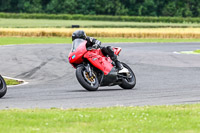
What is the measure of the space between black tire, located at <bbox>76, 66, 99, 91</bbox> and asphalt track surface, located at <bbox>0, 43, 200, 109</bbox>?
0.19m

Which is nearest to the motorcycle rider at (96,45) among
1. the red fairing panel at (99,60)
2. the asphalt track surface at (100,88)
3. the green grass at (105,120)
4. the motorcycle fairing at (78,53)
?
the red fairing panel at (99,60)

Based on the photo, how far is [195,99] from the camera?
11484 mm

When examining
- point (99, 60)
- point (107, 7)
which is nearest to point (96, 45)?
point (99, 60)

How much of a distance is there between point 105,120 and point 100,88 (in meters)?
6.31

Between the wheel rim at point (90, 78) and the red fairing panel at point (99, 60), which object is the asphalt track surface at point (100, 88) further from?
the red fairing panel at point (99, 60)

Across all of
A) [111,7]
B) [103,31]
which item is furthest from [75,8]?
[103,31]

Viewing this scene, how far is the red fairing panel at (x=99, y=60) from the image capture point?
13.3 m

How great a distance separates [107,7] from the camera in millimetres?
106812

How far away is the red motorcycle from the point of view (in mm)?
13086

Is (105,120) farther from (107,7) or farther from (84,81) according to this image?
(107,7)

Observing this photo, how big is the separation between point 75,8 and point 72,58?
3747 inches

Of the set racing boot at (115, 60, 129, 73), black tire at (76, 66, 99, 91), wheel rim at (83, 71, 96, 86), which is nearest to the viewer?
black tire at (76, 66, 99, 91)

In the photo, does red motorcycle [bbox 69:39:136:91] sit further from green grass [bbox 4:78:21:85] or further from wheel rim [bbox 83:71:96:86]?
green grass [bbox 4:78:21:85]

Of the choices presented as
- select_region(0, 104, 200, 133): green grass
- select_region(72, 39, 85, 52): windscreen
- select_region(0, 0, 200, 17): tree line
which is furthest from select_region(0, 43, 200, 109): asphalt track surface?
select_region(0, 0, 200, 17): tree line
